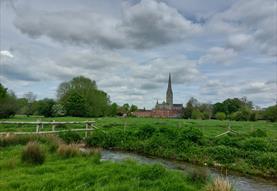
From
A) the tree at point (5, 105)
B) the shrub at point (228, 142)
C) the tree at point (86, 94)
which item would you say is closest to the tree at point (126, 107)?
the tree at point (86, 94)

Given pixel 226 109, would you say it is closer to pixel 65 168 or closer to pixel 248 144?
pixel 248 144

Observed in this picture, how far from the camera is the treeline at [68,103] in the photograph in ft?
198

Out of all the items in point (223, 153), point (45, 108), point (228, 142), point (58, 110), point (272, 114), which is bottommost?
point (223, 153)

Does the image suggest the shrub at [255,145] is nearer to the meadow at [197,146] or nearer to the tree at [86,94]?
the meadow at [197,146]

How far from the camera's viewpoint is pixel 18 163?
34.0ft

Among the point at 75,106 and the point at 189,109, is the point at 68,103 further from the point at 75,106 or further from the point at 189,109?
the point at 189,109

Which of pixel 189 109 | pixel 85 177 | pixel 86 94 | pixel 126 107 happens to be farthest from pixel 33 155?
pixel 126 107

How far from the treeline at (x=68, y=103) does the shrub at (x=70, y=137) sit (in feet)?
134

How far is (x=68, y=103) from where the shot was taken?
71.6 metres

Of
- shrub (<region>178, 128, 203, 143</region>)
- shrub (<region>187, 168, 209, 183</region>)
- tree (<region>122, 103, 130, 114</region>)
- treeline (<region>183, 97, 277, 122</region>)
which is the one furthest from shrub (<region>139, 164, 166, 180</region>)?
tree (<region>122, 103, 130, 114</region>)

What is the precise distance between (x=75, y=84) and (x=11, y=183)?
77154 millimetres

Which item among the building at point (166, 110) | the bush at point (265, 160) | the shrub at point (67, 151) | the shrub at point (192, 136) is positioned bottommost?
the bush at point (265, 160)

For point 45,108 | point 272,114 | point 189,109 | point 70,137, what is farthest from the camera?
point 189,109

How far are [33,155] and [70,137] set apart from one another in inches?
435
